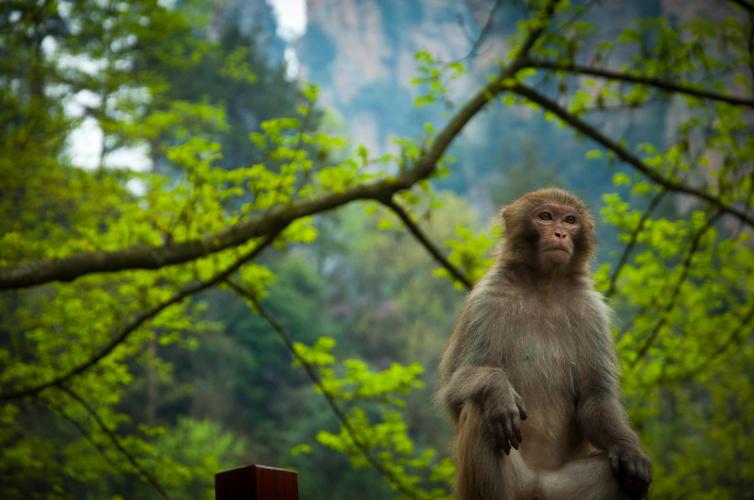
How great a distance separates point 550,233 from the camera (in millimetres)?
3379

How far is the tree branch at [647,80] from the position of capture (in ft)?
19.2

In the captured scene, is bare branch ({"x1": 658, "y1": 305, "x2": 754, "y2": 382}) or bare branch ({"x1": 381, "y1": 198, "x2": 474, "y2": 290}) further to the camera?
bare branch ({"x1": 658, "y1": 305, "x2": 754, "y2": 382})

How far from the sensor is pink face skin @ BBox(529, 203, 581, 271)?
3350 mm

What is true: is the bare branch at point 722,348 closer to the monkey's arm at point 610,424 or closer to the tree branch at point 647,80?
the tree branch at point 647,80

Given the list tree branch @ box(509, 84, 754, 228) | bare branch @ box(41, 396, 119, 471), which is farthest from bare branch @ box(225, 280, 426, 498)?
tree branch @ box(509, 84, 754, 228)

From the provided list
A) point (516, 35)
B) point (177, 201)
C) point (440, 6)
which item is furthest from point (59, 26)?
point (440, 6)

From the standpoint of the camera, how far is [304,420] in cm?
2323

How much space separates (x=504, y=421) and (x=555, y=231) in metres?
0.94

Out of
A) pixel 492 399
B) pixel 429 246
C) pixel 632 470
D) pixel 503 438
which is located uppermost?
pixel 429 246

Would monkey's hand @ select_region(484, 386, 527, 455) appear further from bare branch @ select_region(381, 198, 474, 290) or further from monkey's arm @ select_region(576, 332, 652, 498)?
bare branch @ select_region(381, 198, 474, 290)

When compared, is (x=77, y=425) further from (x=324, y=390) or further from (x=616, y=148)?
(x=616, y=148)

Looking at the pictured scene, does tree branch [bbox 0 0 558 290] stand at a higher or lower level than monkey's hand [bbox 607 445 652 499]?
higher

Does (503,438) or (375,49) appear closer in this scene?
(503,438)

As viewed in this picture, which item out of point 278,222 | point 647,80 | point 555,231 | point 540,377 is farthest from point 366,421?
point 555,231
